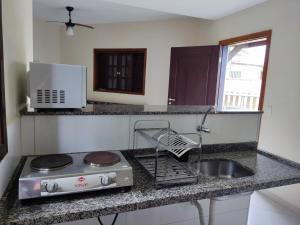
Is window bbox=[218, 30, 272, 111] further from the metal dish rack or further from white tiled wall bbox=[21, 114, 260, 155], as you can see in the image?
the metal dish rack

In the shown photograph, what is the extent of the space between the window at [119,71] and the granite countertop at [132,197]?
338 centimetres

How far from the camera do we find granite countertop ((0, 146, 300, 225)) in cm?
79

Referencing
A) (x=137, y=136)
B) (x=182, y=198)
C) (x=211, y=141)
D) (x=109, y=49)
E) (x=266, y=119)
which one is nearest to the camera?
(x=182, y=198)

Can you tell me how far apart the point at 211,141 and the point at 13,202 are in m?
1.18

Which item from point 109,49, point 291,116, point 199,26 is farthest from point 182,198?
point 109,49

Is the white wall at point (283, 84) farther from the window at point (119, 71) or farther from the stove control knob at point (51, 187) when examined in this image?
the window at point (119, 71)

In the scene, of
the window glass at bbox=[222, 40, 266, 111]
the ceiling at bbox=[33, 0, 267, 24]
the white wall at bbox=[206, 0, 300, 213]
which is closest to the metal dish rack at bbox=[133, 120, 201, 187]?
the white wall at bbox=[206, 0, 300, 213]

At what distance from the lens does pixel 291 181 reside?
1203 millimetres

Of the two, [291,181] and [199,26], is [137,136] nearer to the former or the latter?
[291,181]

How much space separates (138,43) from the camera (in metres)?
4.21

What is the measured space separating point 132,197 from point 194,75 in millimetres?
2774

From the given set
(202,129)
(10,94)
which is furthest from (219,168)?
(10,94)

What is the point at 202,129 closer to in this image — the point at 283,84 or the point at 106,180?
the point at 106,180

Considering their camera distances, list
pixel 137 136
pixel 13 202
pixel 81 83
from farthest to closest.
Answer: pixel 137 136, pixel 81 83, pixel 13 202
